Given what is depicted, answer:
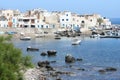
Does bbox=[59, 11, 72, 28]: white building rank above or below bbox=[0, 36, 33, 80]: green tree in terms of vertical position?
above

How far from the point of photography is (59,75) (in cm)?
4225

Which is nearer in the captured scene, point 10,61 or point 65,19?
point 10,61

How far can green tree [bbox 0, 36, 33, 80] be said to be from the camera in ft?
73.0

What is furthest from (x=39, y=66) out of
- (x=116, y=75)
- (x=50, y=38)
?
(x=50, y=38)

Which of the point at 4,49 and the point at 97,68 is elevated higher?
the point at 4,49

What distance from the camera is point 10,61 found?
23.6 meters

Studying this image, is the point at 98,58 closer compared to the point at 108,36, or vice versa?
the point at 98,58

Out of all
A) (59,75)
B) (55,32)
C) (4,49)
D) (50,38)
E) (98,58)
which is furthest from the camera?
(55,32)

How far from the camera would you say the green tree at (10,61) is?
22.3 metres

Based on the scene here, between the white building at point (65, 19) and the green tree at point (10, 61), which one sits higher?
the white building at point (65, 19)

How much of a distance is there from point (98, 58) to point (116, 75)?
1793cm

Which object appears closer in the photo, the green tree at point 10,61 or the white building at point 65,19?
the green tree at point 10,61

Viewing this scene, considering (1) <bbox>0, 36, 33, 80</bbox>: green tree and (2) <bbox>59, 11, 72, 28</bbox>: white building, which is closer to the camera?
(1) <bbox>0, 36, 33, 80</bbox>: green tree

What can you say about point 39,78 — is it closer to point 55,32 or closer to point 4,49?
point 4,49
